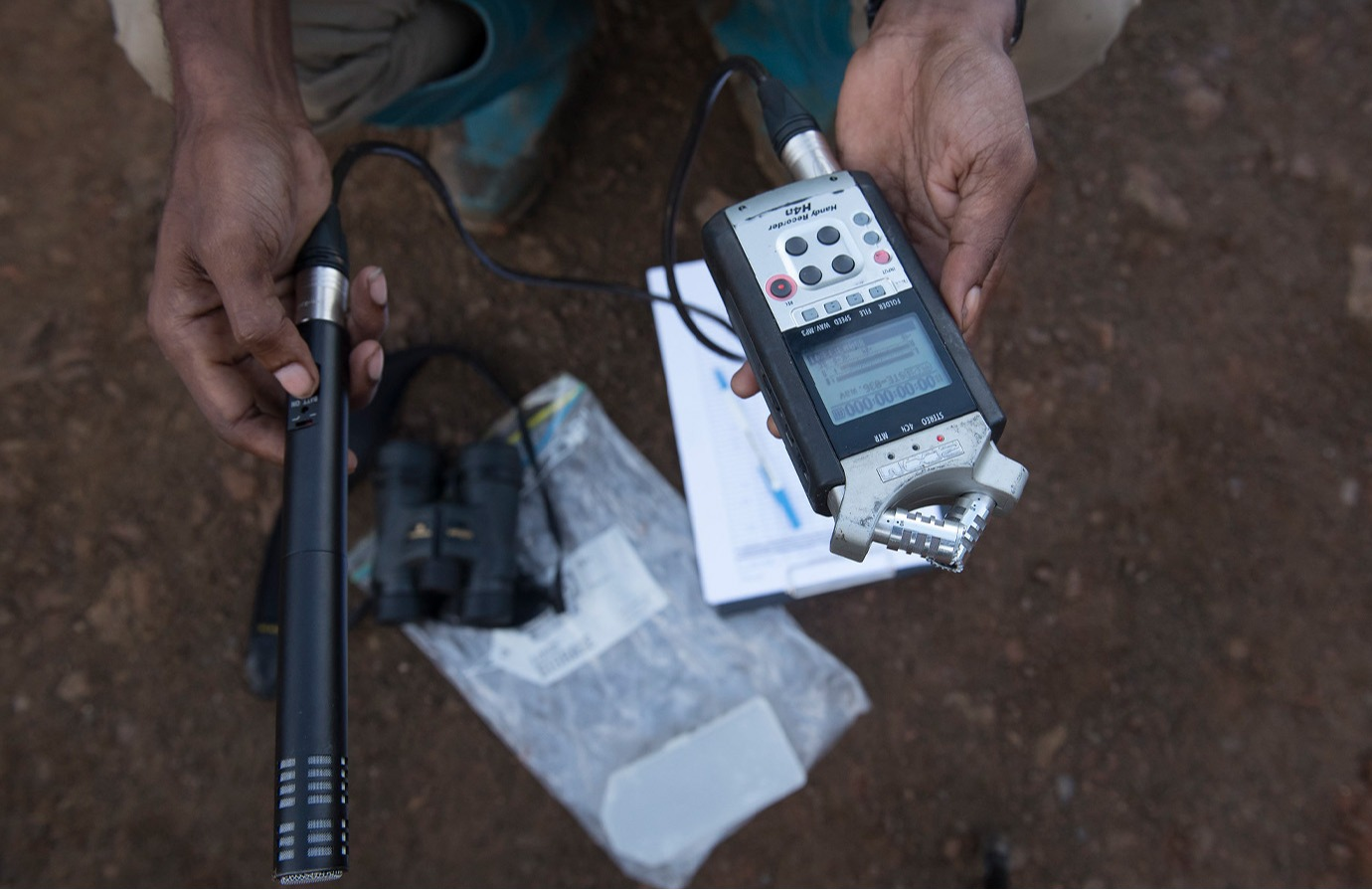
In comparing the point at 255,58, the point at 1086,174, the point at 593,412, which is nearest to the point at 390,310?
the point at 593,412

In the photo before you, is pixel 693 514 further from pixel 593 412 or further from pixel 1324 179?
pixel 1324 179

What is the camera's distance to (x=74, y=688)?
4.76ft

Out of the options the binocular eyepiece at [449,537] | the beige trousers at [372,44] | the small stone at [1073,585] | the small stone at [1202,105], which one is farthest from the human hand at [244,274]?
the small stone at [1202,105]

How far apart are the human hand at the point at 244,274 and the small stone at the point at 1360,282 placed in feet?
5.30

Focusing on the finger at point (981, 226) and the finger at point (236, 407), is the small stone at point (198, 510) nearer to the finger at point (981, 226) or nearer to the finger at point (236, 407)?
the finger at point (236, 407)

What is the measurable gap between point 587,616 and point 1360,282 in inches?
57.6

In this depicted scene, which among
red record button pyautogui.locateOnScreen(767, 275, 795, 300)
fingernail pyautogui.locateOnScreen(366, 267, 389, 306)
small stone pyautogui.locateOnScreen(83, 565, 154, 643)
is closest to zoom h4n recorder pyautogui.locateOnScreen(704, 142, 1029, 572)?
red record button pyautogui.locateOnScreen(767, 275, 795, 300)

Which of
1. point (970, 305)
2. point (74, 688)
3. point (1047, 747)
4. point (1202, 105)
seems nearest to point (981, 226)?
point (970, 305)

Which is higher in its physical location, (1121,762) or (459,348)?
(459,348)

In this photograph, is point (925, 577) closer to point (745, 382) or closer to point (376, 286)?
point (745, 382)

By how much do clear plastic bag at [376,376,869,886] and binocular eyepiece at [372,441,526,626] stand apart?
12cm

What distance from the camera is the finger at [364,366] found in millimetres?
994

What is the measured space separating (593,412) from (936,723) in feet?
2.47

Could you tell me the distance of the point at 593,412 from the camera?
1.52 meters
